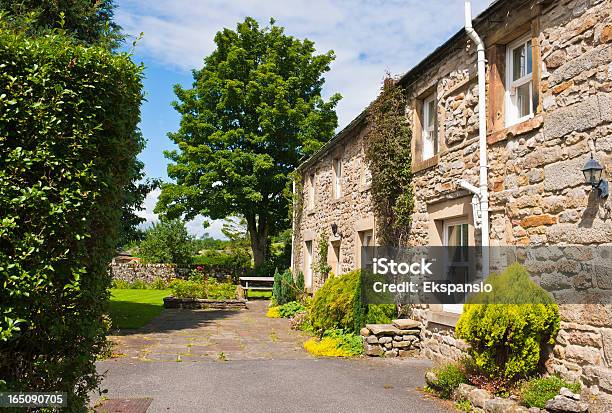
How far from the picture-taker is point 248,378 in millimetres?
7758

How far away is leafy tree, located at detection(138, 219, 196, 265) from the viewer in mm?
34375

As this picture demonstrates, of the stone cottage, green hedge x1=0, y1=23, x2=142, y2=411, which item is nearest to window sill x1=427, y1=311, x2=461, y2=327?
the stone cottage

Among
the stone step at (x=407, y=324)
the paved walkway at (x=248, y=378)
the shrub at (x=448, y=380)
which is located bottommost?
the paved walkway at (x=248, y=378)

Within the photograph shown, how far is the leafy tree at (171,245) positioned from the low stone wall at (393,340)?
2584 cm

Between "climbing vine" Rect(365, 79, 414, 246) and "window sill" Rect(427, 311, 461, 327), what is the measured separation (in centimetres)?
173

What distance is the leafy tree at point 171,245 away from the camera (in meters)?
34.4

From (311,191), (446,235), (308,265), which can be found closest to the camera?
(446,235)

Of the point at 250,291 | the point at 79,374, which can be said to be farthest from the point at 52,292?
the point at 250,291

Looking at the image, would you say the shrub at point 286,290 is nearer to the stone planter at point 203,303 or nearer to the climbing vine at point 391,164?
the stone planter at point 203,303

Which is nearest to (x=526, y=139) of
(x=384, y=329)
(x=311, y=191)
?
(x=384, y=329)

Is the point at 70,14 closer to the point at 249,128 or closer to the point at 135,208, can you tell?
the point at 135,208

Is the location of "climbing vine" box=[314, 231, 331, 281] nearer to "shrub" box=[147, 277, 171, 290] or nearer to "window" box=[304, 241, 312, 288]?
"window" box=[304, 241, 312, 288]

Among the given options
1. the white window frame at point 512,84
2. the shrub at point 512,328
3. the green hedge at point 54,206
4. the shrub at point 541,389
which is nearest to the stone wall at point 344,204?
the white window frame at point 512,84

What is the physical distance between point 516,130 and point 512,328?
2782mm
